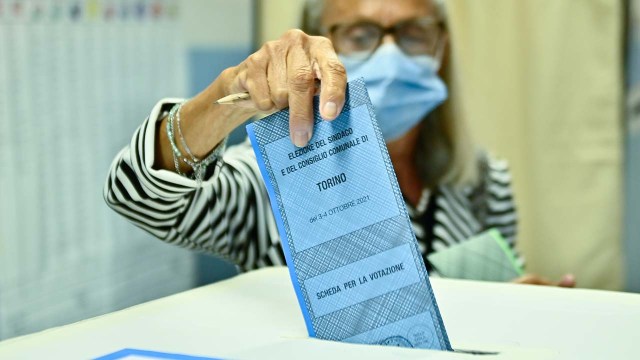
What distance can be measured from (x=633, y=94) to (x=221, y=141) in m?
1.21

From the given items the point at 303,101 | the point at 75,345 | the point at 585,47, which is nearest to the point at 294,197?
the point at 303,101

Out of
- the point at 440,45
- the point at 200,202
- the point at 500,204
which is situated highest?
the point at 440,45

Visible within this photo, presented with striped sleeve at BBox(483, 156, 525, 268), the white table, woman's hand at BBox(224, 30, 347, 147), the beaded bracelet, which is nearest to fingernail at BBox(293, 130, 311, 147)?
woman's hand at BBox(224, 30, 347, 147)

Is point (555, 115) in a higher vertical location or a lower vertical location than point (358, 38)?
lower

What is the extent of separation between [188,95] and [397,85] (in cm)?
48

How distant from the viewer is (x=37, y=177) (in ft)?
3.83

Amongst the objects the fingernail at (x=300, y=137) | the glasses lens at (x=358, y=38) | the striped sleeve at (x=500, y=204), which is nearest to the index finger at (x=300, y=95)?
the fingernail at (x=300, y=137)

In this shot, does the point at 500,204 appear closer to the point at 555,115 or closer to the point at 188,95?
the point at 555,115


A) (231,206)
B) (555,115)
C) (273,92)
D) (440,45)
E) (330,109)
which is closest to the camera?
(330,109)

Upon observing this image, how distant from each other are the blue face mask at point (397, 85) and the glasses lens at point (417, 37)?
16mm

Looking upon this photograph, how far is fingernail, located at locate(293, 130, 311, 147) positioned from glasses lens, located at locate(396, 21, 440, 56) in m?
0.86

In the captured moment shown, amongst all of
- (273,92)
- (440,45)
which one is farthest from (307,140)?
(440,45)

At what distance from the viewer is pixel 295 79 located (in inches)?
25.9

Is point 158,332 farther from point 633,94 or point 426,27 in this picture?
point 633,94
